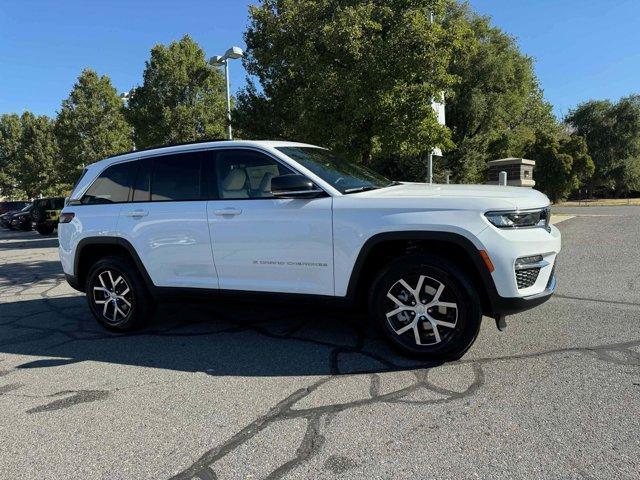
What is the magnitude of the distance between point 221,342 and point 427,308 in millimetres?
2093

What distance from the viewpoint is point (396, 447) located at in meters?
2.85

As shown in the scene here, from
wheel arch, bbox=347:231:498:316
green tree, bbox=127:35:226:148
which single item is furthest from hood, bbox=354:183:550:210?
green tree, bbox=127:35:226:148

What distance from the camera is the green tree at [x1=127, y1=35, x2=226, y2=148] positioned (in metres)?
19.1

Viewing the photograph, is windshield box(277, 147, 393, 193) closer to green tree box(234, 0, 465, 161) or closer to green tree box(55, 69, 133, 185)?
green tree box(234, 0, 465, 161)

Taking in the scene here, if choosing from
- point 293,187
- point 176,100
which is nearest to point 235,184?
point 293,187

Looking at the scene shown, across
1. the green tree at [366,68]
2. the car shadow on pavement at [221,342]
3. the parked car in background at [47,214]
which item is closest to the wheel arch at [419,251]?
the car shadow on pavement at [221,342]

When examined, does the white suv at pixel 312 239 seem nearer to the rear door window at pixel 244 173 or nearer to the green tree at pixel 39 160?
the rear door window at pixel 244 173

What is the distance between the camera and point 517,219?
12.3 feet

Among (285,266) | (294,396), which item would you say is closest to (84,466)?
(294,396)

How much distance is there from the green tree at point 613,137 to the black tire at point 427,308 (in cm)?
5043

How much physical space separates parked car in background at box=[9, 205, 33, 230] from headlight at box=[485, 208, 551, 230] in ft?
99.0

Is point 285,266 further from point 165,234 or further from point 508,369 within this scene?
point 508,369

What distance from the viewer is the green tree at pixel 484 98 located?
25.8 meters

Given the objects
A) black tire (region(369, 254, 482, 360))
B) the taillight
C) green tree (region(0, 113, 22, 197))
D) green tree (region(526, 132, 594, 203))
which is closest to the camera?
black tire (region(369, 254, 482, 360))
